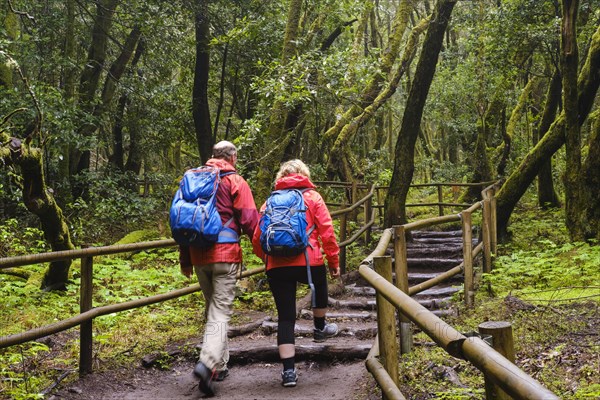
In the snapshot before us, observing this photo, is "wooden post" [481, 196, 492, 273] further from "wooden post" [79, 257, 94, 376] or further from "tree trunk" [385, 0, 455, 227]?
"wooden post" [79, 257, 94, 376]

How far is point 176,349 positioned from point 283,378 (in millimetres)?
1456

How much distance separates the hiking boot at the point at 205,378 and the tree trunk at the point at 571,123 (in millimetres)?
8445

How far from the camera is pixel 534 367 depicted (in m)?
4.53

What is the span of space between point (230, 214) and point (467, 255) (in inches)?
134

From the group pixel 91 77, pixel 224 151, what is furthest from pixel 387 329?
pixel 91 77

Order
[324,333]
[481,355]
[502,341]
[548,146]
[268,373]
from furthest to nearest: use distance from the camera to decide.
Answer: [548,146]
[324,333]
[268,373]
[502,341]
[481,355]

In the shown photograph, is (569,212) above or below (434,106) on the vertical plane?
below

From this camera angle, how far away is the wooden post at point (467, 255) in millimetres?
7117

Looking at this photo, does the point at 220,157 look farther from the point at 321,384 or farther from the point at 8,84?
the point at 8,84

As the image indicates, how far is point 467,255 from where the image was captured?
7141mm

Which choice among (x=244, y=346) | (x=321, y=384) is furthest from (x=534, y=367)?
(x=244, y=346)

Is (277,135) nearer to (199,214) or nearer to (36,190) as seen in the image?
(36,190)

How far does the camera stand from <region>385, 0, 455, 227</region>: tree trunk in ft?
37.7

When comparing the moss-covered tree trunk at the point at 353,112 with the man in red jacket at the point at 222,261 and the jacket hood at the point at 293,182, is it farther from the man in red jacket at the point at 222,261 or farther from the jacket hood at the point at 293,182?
the man in red jacket at the point at 222,261
